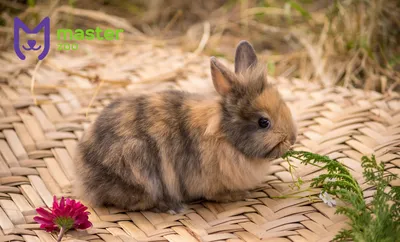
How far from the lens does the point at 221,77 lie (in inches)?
119

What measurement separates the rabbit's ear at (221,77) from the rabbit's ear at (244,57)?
8.0 inches

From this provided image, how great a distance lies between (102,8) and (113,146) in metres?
3.74

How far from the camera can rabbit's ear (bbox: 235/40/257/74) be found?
10.6 ft

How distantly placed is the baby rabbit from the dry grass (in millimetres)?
1953

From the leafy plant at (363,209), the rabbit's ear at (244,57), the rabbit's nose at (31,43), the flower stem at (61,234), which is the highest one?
the rabbit's nose at (31,43)

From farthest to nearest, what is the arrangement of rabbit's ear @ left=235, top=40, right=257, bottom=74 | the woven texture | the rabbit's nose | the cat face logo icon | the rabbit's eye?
1. the rabbit's nose
2. the cat face logo icon
3. rabbit's ear @ left=235, top=40, right=257, bottom=74
4. the rabbit's eye
5. the woven texture

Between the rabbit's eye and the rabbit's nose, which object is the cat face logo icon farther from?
the rabbit's eye

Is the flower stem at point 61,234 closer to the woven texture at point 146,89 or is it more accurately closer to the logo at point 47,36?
the woven texture at point 146,89

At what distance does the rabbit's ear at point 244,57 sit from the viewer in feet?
10.6

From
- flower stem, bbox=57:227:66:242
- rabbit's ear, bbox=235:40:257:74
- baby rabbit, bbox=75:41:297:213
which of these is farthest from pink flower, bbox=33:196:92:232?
rabbit's ear, bbox=235:40:257:74

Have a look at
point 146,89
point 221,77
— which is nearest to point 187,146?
point 221,77

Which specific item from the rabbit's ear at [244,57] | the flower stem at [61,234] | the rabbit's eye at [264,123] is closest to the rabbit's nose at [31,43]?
the rabbit's ear at [244,57]

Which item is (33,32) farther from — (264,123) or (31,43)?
(264,123)

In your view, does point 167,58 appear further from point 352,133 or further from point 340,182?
point 340,182
